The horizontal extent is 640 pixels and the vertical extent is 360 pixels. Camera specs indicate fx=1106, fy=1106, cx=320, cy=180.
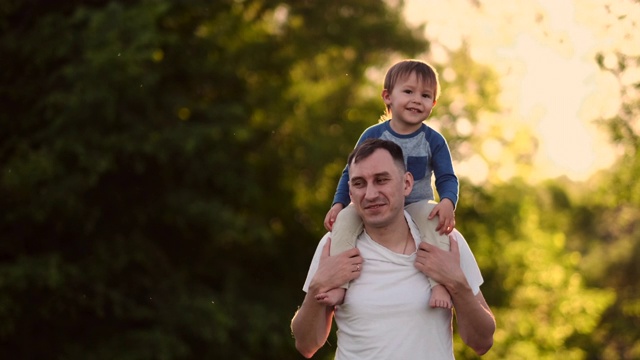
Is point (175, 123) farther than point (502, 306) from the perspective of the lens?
No

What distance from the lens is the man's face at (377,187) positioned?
4039mm

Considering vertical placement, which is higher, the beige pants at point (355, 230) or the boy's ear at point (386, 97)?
the boy's ear at point (386, 97)

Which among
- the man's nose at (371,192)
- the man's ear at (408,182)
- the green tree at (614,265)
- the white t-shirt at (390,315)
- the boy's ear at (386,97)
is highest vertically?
the boy's ear at (386,97)

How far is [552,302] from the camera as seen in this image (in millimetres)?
26219

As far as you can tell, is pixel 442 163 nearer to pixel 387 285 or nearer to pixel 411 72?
pixel 411 72

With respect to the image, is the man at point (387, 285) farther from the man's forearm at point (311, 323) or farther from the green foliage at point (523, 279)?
the green foliage at point (523, 279)

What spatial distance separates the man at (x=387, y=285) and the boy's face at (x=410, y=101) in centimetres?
33

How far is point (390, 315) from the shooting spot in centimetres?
407

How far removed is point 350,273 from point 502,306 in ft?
55.2

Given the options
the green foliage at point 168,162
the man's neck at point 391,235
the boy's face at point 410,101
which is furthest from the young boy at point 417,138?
the green foliage at point 168,162

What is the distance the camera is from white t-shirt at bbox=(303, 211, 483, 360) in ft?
13.3

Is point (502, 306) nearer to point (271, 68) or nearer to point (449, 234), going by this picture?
point (271, 68)

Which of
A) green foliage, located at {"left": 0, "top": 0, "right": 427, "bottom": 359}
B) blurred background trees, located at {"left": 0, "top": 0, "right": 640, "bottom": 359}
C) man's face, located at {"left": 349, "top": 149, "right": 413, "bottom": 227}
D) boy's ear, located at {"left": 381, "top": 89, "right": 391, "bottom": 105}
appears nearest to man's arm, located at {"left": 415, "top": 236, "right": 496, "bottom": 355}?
man's face, located at {"left": 349, "top": 149, "right": 413, "bottom": 227}

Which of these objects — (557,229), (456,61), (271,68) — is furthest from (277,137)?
(557,229)
